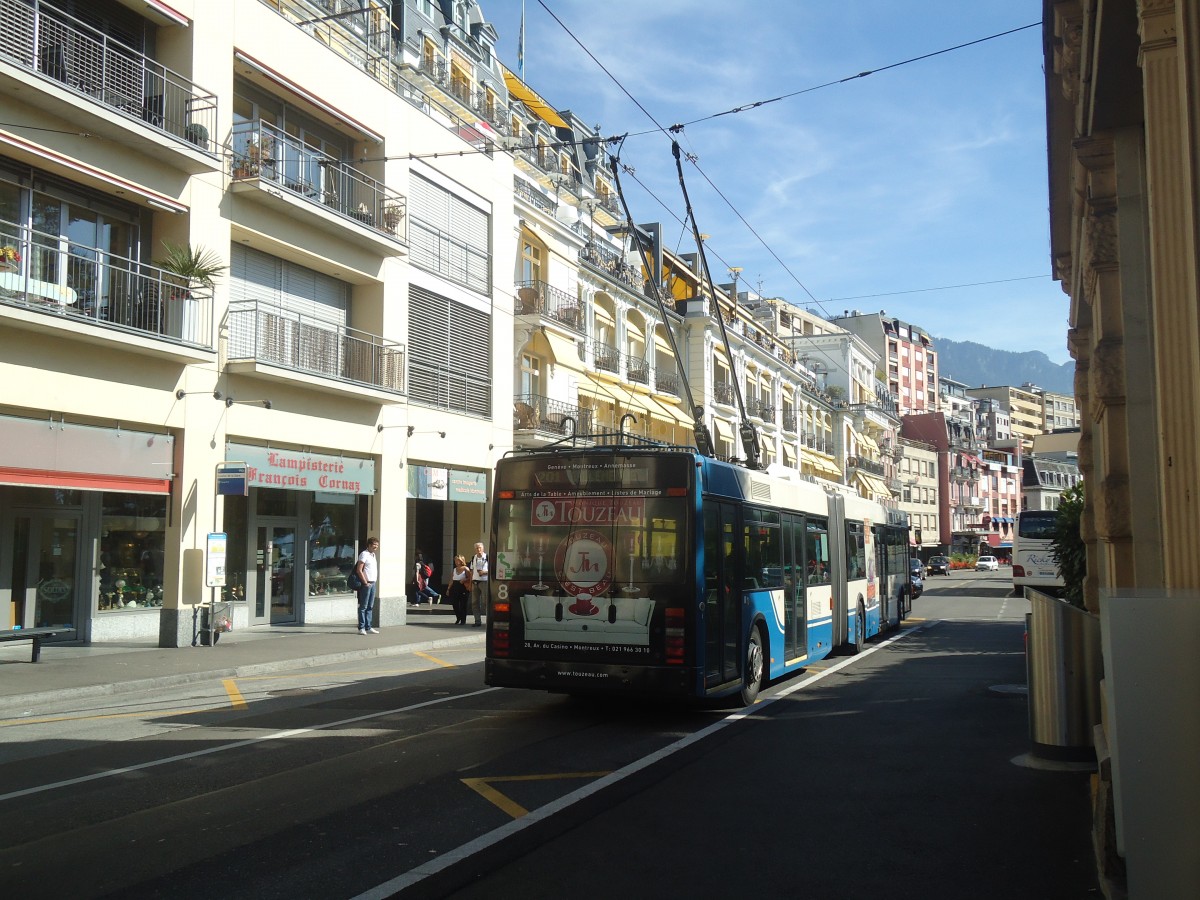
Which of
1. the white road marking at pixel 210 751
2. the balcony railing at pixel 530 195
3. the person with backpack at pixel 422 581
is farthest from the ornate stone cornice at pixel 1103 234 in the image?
the balcony railing at pixel 530 195

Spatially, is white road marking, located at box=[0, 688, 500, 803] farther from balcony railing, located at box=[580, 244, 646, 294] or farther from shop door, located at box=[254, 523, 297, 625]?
balcony railing, located at box=[580, 244, 646, 294]

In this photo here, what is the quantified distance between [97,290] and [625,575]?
459 inches

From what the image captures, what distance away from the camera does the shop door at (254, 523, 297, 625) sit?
22406 mm

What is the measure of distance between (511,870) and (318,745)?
14.0ft

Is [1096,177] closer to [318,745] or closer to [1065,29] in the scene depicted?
[1065,29]

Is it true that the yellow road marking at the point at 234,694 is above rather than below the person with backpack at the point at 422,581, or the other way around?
below

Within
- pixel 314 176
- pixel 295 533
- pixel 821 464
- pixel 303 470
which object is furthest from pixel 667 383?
pixel 821 464

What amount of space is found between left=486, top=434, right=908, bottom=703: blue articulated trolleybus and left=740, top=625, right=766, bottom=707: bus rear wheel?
0.08 ft

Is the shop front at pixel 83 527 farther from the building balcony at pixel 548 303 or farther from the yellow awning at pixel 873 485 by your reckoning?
the yellow awning at pixel 873 485

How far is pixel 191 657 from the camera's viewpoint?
16703 mm

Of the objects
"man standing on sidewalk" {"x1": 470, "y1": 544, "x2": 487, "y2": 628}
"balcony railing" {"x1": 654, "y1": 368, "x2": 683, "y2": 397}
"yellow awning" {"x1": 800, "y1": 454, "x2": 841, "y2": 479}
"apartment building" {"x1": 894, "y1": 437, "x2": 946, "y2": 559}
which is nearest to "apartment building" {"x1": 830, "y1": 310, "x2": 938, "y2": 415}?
"apartment building" {"x1": 894, "y1": 437, "x2": 946, "y2": 559}

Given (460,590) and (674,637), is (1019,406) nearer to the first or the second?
(460,590)

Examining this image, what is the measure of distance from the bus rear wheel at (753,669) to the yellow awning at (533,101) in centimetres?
2811

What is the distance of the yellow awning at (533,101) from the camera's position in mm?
36969
